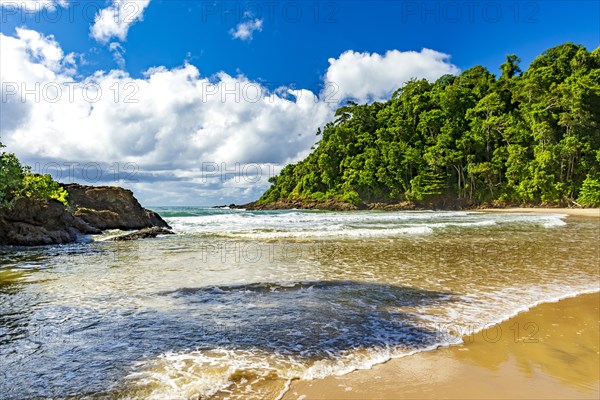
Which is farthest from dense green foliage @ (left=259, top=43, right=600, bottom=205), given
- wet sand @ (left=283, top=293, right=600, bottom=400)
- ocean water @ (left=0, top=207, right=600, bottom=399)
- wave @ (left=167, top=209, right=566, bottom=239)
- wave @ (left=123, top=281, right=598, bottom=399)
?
wave @ (left=123, top=281, right=598, bottom=399)

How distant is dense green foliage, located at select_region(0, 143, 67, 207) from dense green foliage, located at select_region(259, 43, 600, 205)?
6153cm

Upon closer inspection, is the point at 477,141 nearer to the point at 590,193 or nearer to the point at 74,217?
the point at 590,193

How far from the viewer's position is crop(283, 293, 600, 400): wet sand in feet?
11.0

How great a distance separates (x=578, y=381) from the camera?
141 inches

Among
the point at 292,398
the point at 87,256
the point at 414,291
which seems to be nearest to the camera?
the point at 292,398

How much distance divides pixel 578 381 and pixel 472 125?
7301 centimetres

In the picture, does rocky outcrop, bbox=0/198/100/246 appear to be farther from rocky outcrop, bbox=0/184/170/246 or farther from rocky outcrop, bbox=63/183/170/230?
rocky outcrop, bbox=63/183/170/230

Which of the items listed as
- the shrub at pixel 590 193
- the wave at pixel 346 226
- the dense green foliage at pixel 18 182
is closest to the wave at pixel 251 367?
the wave at pixel 346 226

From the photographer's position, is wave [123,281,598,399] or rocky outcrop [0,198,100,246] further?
rocky outcrop [0,198,100,246]

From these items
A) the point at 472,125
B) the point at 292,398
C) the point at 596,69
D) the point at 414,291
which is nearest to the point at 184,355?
the point at 292,398

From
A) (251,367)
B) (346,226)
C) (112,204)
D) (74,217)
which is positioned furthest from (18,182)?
(346,226)

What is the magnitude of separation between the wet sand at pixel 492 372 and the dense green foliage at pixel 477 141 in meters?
58.6

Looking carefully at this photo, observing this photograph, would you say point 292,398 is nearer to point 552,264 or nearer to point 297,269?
point 297,269

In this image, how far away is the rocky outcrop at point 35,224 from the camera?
15594 millimetres
